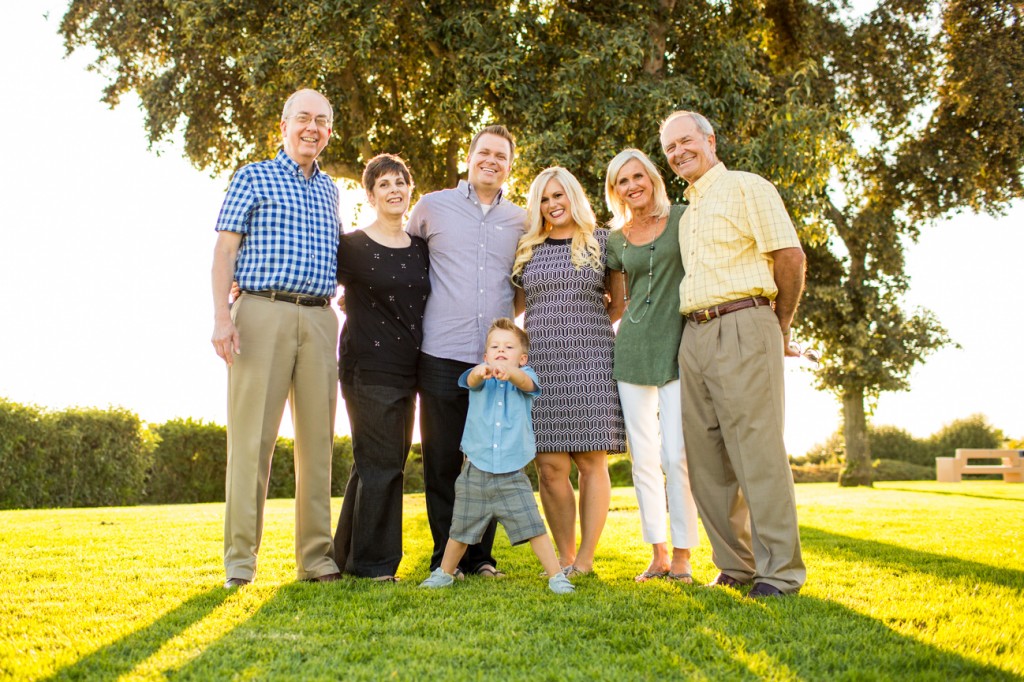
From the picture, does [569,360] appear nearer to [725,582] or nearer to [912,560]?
[725,582]

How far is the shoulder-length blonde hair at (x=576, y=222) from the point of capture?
4602 millimetres

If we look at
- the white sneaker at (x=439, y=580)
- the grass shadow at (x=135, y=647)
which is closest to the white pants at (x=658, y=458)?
the white sneaker at (x=439, y=580)

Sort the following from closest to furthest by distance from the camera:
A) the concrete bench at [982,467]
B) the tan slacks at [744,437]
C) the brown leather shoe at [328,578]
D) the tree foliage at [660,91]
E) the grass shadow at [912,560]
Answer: the tan slacks at [744,437] → the brown leather shoe at [328,578] → the grass shadow at [912,560] → the tree foliage at [660,91] → the concrete bench at [982,467]

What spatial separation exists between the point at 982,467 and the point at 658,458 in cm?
1943

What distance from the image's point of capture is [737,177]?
13.6 feet

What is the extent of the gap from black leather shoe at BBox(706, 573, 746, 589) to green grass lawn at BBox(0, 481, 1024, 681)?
20 cm

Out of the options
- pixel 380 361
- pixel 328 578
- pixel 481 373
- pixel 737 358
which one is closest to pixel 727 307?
pixel 737 358

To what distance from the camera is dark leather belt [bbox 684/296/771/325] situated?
13.4 feet

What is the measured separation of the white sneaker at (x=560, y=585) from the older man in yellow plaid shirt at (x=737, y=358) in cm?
83

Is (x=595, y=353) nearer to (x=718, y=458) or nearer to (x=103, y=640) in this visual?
(x=718, y=458)

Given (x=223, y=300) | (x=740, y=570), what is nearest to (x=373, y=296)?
(x=223, y=300)

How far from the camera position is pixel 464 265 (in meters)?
4.64

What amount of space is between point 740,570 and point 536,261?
193 cm

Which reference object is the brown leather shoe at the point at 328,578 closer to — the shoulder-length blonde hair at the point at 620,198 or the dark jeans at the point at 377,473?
the dark jeans at the point at 377,473
